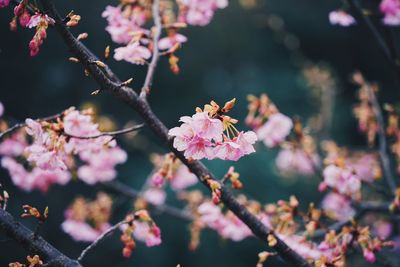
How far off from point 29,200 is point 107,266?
1242 mm

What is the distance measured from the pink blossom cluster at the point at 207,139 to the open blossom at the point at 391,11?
1.30 meters

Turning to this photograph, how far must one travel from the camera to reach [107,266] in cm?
477

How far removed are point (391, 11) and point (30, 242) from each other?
6.61ft

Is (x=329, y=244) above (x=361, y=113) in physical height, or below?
above

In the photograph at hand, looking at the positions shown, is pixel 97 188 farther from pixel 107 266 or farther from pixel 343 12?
pixel 343 12

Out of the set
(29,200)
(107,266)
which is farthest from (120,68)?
(107,266)

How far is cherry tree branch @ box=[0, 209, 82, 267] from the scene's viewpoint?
3.99 feet

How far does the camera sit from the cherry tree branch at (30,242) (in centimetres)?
121

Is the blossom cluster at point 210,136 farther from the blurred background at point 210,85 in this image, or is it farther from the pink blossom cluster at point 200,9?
the blurred background at point 210,85

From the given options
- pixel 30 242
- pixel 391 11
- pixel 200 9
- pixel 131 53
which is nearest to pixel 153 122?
pixel 131 53

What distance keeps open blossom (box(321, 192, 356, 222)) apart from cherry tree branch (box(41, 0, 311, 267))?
0.46 metres

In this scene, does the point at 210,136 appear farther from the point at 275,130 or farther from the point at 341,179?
the point at 275,130

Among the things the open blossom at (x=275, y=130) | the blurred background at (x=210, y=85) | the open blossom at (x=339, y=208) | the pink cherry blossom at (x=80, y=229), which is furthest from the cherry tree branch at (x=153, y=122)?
the blurred background at (x=210, y=85)

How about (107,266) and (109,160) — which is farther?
(107,266)
